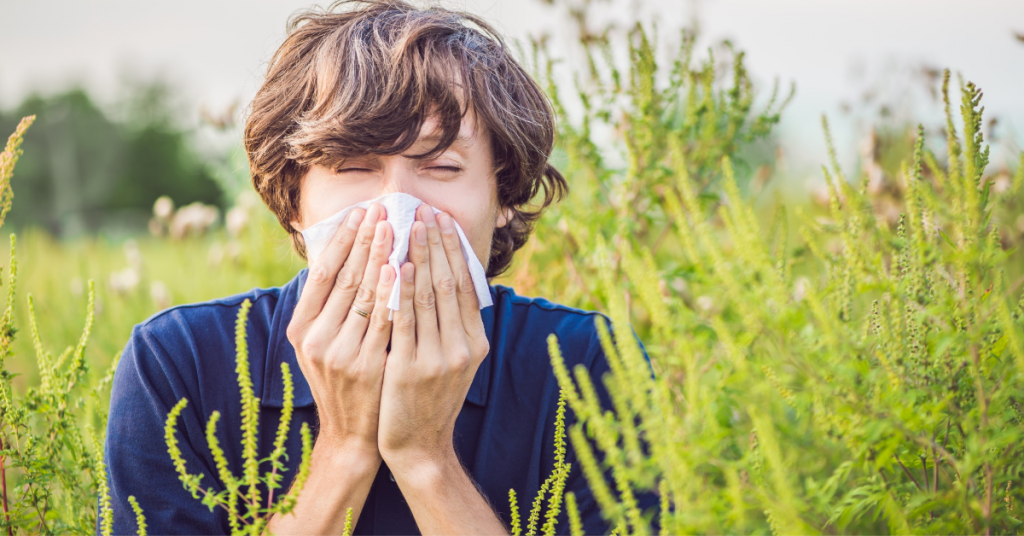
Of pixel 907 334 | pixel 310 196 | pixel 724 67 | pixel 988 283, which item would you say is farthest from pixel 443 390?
pixel 724 67

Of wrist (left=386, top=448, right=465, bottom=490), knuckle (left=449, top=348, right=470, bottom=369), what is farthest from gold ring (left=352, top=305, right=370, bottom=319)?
wrist (left=386, top=448, right=465, bottom=490)

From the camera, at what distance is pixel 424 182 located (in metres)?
1.77

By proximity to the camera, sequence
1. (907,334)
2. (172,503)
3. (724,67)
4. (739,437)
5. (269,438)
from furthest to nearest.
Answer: (724,67)
(269,438)
(172,503)
(907,334)
(739,437)

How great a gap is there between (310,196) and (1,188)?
68 cm

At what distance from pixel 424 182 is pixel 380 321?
400 millimetres

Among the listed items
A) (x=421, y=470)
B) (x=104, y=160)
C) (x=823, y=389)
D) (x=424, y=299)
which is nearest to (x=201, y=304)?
(x=424, y=299)

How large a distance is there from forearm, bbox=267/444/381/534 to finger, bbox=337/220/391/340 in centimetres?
29

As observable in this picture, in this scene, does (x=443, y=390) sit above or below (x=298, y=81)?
below

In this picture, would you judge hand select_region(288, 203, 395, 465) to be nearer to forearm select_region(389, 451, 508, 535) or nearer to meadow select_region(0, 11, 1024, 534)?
forearm select_region(389, 451, 508, 535)

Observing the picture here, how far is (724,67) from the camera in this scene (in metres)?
2.97

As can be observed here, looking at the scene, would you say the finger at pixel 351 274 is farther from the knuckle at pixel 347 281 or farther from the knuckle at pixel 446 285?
the knuckle at pixel 446 285

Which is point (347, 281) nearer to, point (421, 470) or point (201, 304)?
point (421, 470)

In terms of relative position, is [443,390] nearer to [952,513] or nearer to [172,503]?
[172,503]

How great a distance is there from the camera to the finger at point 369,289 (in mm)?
1564
